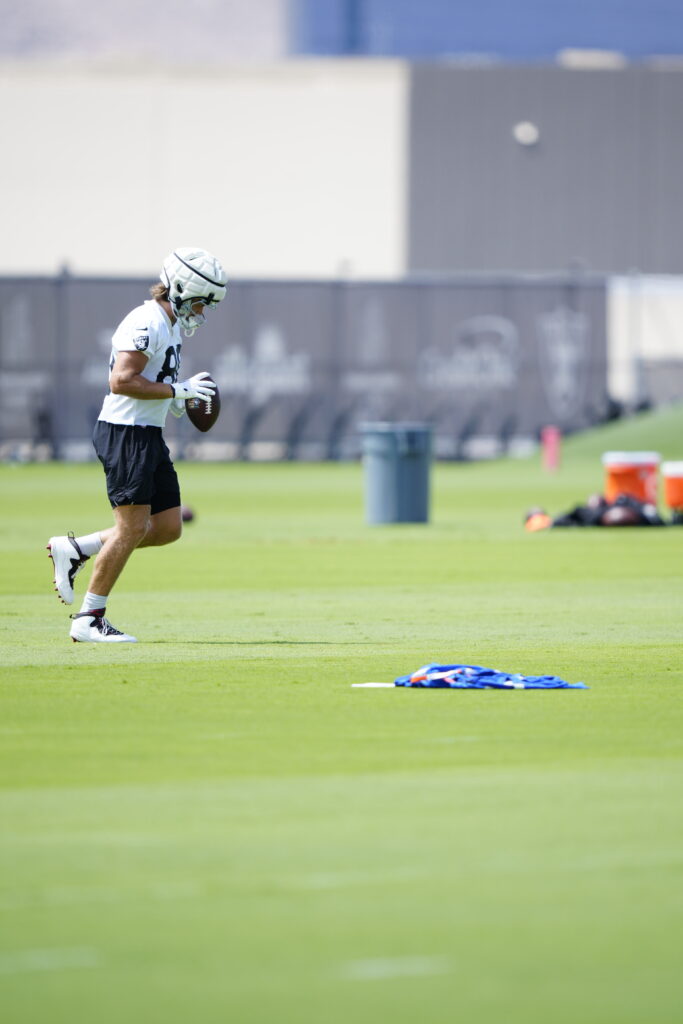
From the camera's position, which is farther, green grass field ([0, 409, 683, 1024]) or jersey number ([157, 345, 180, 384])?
jersey number ([157, 345, 180, 384])

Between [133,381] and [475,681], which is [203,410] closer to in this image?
[133,381]

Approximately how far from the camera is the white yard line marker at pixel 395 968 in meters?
5.22

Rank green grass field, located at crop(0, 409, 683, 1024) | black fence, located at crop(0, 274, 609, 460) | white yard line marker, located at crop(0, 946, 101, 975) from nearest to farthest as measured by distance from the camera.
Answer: green grass field, located at crop(0, 409, 683, 1024)
white yard line marker, located at crop(0, 946, 101, 975)
black fence, located at crop(0, 274, 609, 460)

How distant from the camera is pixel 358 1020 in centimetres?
484

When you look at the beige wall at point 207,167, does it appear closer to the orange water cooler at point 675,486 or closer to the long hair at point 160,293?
the orange water cooler at point 675,486

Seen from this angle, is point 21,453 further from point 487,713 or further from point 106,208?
point 487,713

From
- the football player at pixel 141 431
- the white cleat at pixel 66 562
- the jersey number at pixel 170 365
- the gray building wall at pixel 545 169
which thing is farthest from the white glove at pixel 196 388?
the gray building wall at pixel 545 169

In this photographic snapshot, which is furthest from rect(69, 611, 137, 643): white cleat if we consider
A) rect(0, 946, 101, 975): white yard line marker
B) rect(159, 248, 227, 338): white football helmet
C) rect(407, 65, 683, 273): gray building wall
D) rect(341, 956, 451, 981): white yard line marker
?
rect(407, 65, 683, 273): gray building wall

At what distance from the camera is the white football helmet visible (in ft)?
39.5

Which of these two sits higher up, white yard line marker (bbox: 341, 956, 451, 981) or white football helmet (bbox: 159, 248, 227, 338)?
white football helmet (bbox: 159, 248, 227, 338)

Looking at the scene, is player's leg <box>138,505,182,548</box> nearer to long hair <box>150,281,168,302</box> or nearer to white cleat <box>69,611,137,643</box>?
white cleat <box>69,611,137,643</box>

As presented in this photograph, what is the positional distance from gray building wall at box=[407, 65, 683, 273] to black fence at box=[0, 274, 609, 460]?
55.7 ft

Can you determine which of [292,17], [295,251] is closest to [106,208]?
[295,251]

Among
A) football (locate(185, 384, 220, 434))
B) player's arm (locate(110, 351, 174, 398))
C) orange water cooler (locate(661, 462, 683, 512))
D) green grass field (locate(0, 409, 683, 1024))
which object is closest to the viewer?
green grass field (locate(0, 409, 683, 1024))
